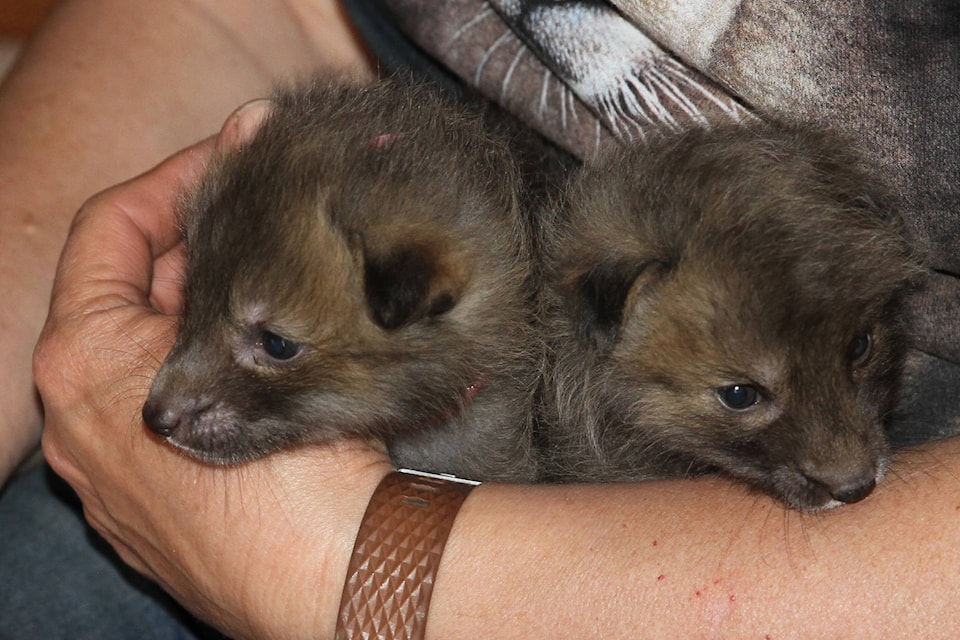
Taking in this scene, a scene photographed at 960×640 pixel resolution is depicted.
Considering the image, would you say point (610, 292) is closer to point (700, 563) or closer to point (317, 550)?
point (700, 563)

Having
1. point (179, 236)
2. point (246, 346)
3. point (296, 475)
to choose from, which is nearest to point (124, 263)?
point (179, 236)

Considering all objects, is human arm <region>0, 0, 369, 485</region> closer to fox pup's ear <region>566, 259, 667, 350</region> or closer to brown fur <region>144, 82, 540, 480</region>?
brown fur <region>144, 82, 540, 480</region>

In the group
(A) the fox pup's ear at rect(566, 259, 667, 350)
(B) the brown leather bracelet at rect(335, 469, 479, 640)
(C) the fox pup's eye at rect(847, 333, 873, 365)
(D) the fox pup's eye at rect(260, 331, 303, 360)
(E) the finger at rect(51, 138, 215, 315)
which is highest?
(E) the finger at rect(51, 138, 215, 315)

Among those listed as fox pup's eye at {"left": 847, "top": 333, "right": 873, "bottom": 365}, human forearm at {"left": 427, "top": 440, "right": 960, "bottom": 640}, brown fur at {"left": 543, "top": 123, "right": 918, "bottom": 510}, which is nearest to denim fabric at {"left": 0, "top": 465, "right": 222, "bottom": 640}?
human forearm at {"left": 427, "top": 440, "right": 960, "bottom": 640}

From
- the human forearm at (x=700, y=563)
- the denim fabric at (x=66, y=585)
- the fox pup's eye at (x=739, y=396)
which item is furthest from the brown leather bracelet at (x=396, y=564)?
the denim fabric at (x=66, y=585)

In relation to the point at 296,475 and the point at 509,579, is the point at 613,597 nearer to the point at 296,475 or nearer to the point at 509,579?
the point at 509,579
